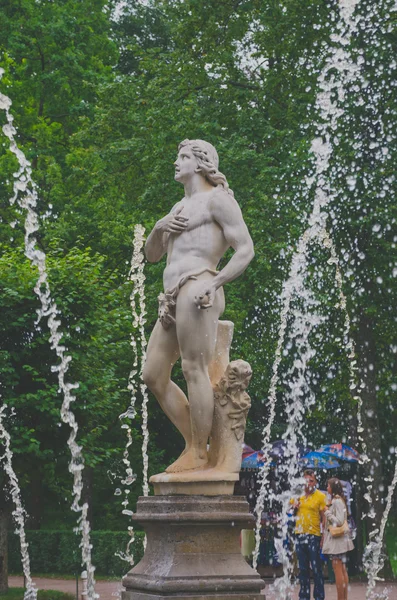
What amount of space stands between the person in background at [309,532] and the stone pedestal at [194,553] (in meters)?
5.51

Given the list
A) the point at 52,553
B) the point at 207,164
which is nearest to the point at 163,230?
the point at 207,164

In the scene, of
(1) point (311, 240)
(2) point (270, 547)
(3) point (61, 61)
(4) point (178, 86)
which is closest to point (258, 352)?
(1) point (311, 240)

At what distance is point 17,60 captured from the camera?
95.8 feet

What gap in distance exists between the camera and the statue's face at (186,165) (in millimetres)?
8172

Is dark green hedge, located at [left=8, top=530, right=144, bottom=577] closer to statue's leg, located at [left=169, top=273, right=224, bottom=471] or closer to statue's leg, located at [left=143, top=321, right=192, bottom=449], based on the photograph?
statue's leg, located at [left=143, top=321, right=192, bottom=449]

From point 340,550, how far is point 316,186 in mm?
9279

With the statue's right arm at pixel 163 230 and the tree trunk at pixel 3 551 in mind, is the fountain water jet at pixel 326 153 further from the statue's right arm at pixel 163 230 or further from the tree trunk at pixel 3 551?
the statue's right arm at pixel 163 230

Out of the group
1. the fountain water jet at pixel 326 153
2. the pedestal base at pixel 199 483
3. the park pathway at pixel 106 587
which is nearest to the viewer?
the pedestal base at pixel 199 483

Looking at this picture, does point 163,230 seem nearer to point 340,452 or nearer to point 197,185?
point 197,185

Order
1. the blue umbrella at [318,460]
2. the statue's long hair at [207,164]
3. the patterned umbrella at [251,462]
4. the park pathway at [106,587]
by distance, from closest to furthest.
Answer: the statue's long hair at [207,164]
the park pathway at [106,587]
the blue umbrella at [318,460]
the patterned umbrella at [251,462]

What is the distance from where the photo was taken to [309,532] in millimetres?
12914

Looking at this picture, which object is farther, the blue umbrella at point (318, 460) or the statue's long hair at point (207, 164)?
the blue umbrella at point (318, 460)

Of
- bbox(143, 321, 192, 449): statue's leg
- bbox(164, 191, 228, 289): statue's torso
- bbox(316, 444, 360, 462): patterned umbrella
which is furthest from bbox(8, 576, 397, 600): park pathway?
bbox(164, 191, 228, 289): statue's torso

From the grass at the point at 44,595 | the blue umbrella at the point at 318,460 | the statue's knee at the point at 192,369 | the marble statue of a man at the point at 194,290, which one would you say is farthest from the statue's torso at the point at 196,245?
the blue umbrella at the point at 318,460
